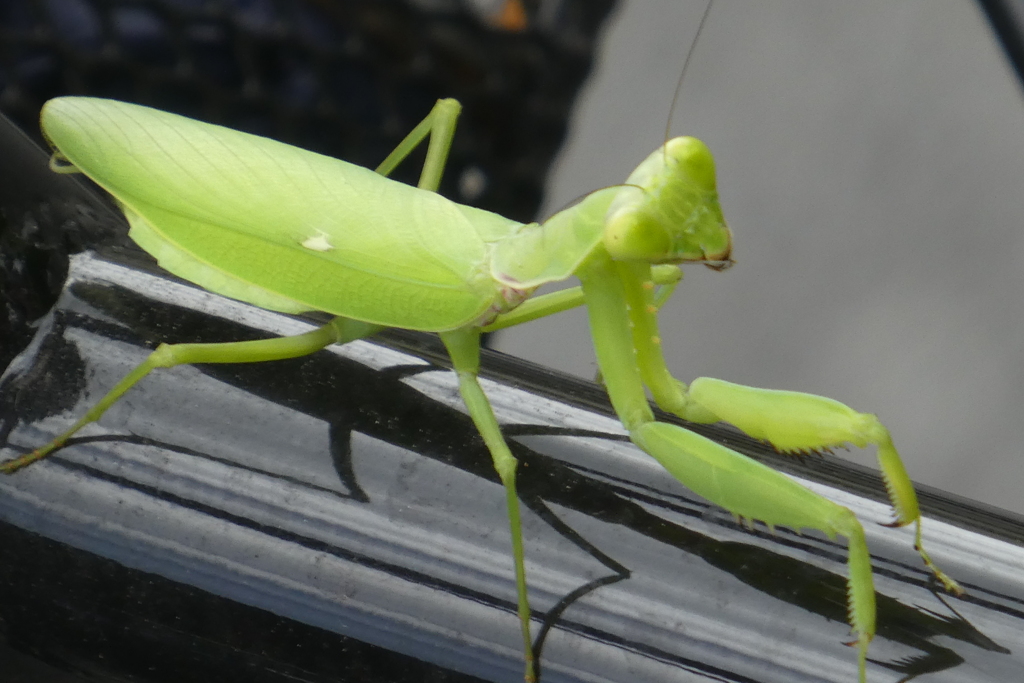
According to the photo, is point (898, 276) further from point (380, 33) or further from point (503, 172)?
point (380, 33)

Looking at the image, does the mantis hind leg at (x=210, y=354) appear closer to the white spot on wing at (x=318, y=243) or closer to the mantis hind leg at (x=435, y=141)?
the white spot on wing at (x=318, y=243)

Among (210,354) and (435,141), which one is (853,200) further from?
(210,354)

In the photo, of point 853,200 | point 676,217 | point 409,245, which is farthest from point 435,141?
point 853,200

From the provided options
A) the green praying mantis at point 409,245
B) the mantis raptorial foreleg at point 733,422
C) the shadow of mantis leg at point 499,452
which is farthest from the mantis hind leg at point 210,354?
the mantis raptorial foreleg at point 733,422

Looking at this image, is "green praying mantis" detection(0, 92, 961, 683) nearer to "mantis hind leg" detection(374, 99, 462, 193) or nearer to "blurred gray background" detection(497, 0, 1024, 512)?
"mantis hind leg" detection(374, 99, 462, 193)

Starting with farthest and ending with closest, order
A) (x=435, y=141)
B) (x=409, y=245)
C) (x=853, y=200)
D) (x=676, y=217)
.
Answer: (x=853, y=200), (x=435, y=141), (x=409, y=245), (x=676, y=217)

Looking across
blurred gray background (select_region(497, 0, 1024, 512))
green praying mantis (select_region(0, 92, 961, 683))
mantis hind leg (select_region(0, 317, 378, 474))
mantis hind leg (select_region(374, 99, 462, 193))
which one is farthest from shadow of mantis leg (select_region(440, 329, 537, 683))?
blurred gray background (select_region(497, 0, 1024, 512))

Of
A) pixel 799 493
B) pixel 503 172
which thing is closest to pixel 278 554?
pixel 799 493
